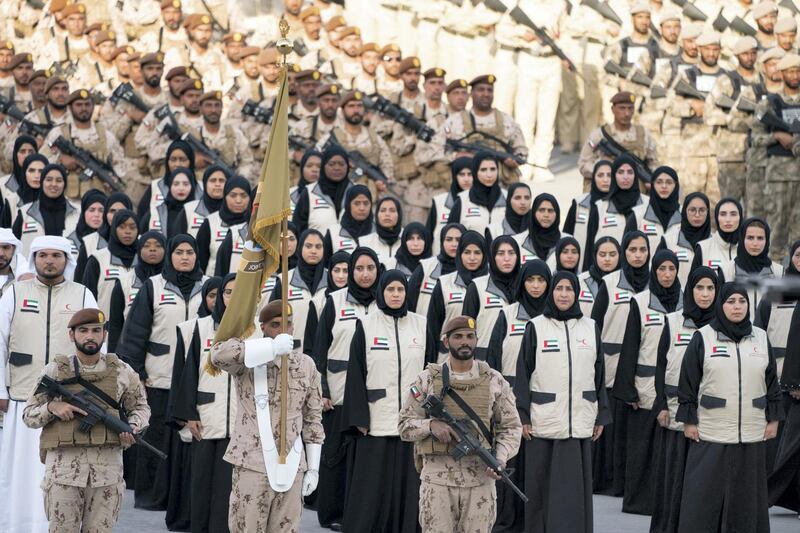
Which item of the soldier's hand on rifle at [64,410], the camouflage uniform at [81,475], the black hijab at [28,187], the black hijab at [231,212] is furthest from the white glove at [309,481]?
the black hijab at [28,187]

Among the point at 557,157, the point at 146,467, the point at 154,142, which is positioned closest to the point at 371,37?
the point at 557,157

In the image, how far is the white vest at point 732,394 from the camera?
1275cm

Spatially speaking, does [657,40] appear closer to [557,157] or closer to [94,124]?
[557,157]

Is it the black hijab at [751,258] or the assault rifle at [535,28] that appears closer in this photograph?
the black hijab at [751,258]

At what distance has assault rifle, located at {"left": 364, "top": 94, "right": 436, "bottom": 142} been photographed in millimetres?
19547

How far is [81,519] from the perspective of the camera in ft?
35.9

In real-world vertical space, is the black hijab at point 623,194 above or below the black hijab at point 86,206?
above

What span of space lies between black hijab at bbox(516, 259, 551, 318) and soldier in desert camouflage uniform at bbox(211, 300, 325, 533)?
3029 mm

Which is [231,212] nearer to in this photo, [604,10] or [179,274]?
[179,274]

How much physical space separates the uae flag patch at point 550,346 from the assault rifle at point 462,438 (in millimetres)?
1954

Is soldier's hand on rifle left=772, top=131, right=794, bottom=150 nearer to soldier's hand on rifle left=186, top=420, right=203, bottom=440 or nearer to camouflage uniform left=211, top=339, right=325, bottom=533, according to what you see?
soldier's hand on rifle left=186, top=420, right=203, bottom=440

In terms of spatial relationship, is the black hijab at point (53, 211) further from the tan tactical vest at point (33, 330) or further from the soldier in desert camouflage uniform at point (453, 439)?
the soldier in desert camouflage uniform at point (453, 439)

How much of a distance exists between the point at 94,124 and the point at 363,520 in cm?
748

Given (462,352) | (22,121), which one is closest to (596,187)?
(22,121)
